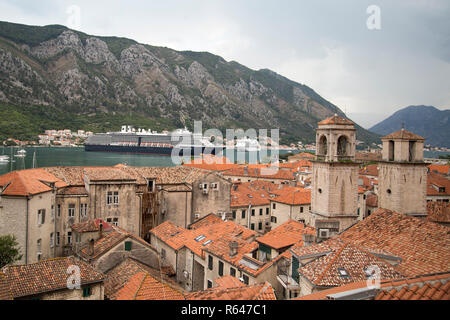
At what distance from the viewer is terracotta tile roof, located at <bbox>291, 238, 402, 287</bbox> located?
9544mm

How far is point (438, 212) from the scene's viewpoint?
2311 centimetres

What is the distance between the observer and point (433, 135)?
27516mm

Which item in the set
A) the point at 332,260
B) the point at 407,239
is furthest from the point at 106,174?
the point at 407,239

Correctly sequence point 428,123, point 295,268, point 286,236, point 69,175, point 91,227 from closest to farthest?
point 295,268, point 286,236, point 91,227, point 69,175, point 428,123

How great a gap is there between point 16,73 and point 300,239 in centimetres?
19541

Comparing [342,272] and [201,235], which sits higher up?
[342,272]

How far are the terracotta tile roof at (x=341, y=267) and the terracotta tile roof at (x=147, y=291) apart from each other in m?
5.20

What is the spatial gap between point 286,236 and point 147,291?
750 centimetres

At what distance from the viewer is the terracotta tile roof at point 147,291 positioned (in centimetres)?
1258

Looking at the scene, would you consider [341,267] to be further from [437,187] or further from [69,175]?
[437,187]

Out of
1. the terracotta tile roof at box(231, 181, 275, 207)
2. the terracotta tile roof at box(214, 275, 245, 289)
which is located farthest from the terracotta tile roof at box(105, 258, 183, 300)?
the terracotta tile roof at box(231, 181, 275, 207)

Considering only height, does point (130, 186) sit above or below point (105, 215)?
above
